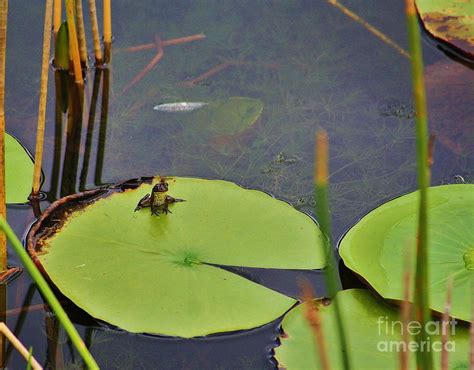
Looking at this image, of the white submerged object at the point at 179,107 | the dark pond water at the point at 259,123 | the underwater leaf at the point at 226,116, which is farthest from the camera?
the white submerged object at the point at 179,107

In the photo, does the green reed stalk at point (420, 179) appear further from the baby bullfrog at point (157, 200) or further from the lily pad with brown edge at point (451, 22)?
the lily pad with brown edge at point (451, 22)

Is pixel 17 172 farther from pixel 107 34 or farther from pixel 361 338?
pixel 361 338

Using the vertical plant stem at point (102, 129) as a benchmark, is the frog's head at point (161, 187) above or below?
below

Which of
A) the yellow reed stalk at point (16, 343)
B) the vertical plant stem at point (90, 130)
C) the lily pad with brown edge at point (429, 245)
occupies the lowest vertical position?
the yellow reed stalk at point (16, 343)

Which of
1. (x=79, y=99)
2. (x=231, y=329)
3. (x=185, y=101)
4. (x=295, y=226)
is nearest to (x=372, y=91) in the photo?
(x=185, y=101)

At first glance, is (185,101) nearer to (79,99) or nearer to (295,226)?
(79,99)

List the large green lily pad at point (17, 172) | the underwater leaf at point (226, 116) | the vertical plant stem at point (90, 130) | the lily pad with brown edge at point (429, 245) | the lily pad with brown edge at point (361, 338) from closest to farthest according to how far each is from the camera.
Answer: the lily pad with brown edge at point (361, 338) < the lily pad with brown edge at point (429, 245) < the large green lily pad at point (17, 172) < the vertical plant stem at point (90, 130) < the underwater leaf at point (226, 116)

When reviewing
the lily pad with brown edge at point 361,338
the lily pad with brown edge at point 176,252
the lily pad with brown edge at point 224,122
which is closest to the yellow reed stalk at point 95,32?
the lily pad with brown edge at point 224,122

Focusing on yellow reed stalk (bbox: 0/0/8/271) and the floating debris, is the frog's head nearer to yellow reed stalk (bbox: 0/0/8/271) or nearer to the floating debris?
yellow reed stalk (bbox: 0/0/8/271)
